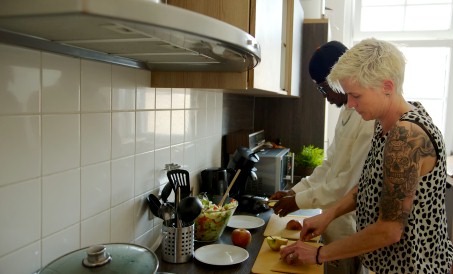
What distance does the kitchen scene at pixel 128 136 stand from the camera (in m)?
0.77

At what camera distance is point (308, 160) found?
9.59ft

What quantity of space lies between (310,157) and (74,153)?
2.13 m

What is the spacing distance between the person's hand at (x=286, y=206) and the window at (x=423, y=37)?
8.73 feet

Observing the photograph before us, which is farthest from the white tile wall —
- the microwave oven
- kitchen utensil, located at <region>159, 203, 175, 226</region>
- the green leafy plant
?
the green leafy plant

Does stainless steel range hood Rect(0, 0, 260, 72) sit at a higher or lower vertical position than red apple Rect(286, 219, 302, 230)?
higher

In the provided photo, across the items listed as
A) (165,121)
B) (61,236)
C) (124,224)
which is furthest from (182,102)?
(61,236)

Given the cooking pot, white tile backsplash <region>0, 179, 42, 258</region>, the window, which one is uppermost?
the window

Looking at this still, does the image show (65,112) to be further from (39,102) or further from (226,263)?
(226,263)

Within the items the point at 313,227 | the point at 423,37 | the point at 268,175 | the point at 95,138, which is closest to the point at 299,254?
the point at 313,227

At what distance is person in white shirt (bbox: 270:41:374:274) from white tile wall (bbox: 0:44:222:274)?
651mm

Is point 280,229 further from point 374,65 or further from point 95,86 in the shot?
point 95,86

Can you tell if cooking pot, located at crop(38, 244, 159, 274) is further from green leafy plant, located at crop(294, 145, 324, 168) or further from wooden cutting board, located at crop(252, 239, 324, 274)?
green leafy plant, located at crop(294, 145, 324, 168)

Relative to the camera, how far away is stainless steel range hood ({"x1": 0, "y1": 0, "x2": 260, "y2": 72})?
583 millimetres

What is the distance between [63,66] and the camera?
3.23 ft
